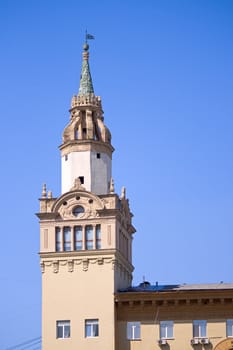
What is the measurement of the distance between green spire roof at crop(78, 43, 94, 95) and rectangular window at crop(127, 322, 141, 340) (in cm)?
1919

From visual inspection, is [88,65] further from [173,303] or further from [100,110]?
[173,303]

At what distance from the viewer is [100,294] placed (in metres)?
84.4

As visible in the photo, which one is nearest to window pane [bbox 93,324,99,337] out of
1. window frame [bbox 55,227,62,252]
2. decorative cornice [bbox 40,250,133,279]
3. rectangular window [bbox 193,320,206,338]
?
decorative cornice [bbox 40,250,133,279]

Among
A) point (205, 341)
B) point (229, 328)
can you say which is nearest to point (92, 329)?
point (205, 341)

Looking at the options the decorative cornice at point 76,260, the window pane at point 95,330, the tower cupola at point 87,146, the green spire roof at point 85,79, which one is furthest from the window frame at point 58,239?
the green spire roof at point 85,79

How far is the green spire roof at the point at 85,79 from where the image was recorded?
91.6m

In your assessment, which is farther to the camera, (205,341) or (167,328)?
(167,328)

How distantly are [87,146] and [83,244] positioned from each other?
317 inches

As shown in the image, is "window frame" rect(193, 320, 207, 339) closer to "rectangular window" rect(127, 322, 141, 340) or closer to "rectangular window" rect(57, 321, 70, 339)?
"rectangular window" rect(127, 322, 141, 340)

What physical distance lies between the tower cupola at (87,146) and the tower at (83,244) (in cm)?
8

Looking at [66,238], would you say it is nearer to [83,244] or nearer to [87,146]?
[83,244]

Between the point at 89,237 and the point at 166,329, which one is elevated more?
the point at 89,237

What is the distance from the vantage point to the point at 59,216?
86.7 metres

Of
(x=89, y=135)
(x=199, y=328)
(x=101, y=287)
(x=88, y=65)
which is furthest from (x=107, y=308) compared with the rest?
(x=88, y=65)
